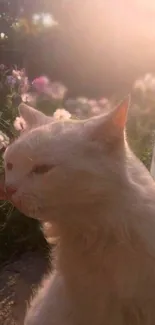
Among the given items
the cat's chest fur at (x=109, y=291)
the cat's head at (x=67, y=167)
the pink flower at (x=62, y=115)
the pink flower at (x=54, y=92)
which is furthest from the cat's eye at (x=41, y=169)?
the pink flower at (x=54, y=92)

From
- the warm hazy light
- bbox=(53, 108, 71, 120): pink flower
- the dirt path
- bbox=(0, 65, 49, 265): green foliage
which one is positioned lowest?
the dirt path

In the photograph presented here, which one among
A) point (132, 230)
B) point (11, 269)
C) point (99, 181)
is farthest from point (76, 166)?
point (11, 269)

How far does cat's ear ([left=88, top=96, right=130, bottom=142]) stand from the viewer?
1051 mm

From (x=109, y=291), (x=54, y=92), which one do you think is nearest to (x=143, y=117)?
(x=54, y=92)

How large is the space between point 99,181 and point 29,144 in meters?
0.17

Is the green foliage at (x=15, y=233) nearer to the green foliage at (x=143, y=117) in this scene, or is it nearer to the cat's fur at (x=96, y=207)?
the green foliage at (x=143, y=117)

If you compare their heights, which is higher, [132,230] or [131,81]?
[131,81]

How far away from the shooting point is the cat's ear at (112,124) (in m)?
1.05

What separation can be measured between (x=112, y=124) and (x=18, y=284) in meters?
1.44

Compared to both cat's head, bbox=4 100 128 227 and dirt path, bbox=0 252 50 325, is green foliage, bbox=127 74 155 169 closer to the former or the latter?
dirt path, bbox=0 252 50 325

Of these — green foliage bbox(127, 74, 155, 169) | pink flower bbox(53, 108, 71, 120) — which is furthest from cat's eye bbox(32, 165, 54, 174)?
green foliage bbox(127, 74, 155, 169)

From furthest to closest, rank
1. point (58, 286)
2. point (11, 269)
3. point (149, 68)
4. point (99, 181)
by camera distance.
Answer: point (149, 68) < point (11, 269) < point (58, 286) < point (99, 181)

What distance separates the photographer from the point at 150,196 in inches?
45.1

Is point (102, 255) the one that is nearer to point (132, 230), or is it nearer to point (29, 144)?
point (132, 230)
